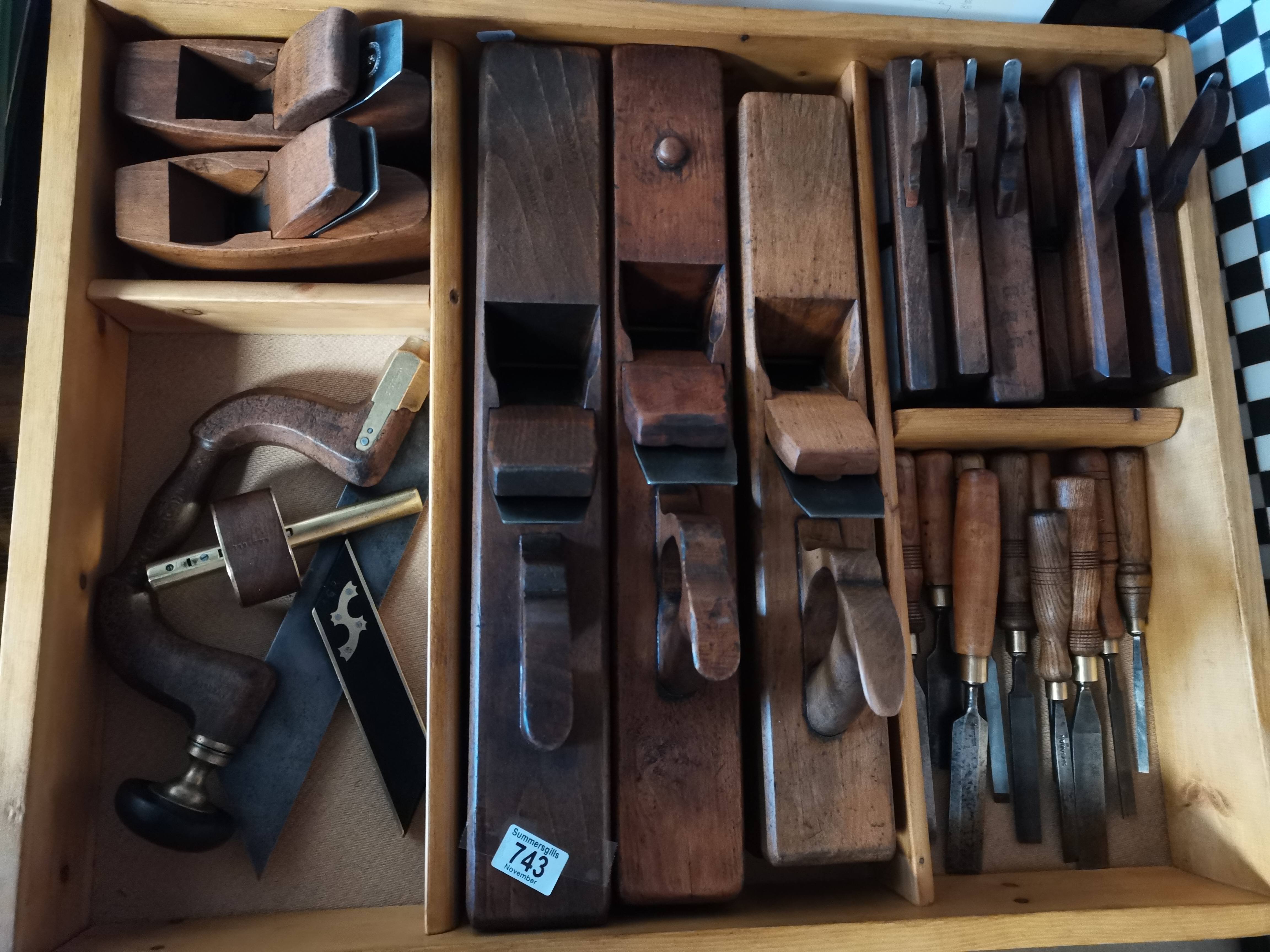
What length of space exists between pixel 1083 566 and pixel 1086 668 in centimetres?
13

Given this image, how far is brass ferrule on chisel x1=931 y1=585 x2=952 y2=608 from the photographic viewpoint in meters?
1.05

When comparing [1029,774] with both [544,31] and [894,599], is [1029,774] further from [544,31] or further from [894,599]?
[544,31]

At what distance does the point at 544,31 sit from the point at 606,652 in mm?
740

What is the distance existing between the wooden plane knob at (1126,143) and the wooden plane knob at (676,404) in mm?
567

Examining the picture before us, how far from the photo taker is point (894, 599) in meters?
0.93

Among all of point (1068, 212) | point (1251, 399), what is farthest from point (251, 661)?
point (1251, 399)

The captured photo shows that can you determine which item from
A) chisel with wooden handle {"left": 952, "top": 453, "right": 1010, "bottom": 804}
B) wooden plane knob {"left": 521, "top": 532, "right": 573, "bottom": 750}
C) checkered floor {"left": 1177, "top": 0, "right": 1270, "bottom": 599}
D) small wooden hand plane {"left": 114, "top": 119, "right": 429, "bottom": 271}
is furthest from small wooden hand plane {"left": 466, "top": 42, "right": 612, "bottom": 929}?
checkered floor {"left": 1177, "top": 0, "right": 1270, "bottom": 599}

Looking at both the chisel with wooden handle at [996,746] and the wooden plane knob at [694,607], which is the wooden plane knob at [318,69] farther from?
the chisel with wooden handle at [996,746]

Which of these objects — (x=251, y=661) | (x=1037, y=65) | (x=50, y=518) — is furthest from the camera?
(x=1037, y=65)

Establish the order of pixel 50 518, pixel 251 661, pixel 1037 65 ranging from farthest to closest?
1. pixel 1037 65
2. pixel 251 661
3. pixel 50 518

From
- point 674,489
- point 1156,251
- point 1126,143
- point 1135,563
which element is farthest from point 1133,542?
point 674,489

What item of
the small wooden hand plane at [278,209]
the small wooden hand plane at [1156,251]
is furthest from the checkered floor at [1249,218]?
the small wooden hand plane at [278,209]

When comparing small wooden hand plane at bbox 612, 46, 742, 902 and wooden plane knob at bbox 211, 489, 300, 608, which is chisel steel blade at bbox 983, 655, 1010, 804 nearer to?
small wooden hand plane at bbox 612, 46, 742, 902

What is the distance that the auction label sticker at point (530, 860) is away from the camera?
81 cm
